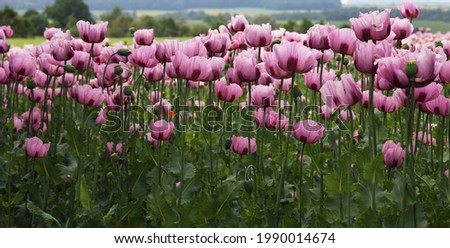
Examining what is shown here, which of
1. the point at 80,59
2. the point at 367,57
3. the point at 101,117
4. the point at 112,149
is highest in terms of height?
the point at 367,57

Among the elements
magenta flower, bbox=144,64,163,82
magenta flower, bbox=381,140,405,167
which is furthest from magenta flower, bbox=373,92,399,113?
magenta flower, bbox=144,64,163,82

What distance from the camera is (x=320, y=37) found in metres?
2.89

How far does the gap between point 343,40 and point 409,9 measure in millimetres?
1218

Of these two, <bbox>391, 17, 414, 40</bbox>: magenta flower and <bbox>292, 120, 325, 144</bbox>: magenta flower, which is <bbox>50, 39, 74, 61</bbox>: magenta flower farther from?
<bbox>391, 17, 414, 40</bbox>: magenta flower

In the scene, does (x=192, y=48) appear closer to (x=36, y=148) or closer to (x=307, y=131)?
(x=307, y=131)

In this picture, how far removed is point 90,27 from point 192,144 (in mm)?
918

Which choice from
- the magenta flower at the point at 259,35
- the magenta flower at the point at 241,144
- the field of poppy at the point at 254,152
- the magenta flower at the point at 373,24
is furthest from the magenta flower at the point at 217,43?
the magenta flower at the point at 373,24

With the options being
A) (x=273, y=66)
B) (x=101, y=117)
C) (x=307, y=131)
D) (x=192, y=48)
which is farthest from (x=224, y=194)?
(x=101, y=117)

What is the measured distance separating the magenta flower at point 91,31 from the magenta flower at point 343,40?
1.24 meters

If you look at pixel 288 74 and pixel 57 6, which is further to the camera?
pixel 57 6

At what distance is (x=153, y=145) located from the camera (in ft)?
10.3

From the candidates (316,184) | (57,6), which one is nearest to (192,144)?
(316,184)

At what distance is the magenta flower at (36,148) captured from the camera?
2.82m
